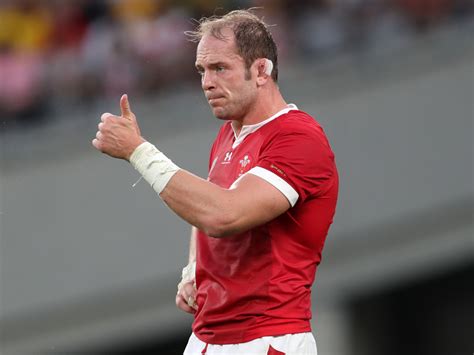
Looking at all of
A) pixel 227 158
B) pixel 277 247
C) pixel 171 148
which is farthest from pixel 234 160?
pixel 171 148

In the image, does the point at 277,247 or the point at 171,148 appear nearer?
the point at 277,247

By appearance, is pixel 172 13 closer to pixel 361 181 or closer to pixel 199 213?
pixel 361 181

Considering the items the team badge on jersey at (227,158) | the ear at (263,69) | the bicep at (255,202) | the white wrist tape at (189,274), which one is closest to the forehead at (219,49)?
the ear at (263,69)

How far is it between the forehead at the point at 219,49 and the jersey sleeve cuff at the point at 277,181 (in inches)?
22.0

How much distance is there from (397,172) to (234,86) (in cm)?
759

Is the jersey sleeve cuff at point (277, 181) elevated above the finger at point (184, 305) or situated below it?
above

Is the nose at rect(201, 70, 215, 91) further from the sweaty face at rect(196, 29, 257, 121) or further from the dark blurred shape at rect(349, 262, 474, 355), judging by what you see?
the dark blurred shape at rect(349, 262, 474, 355)

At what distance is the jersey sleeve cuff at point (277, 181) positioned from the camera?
5.38 meters

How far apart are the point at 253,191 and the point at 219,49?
28.5 inches

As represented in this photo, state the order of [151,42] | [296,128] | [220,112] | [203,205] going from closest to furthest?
[203,205], [296,128], [220,112], [151,42]

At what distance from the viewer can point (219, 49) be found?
564 centimetres

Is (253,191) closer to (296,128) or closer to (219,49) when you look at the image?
(296,128)

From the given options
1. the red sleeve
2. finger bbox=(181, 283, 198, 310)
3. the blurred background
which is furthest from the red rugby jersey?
the blurred background

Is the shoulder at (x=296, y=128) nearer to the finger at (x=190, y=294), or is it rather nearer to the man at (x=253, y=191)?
the man at (x=253, y=191)
